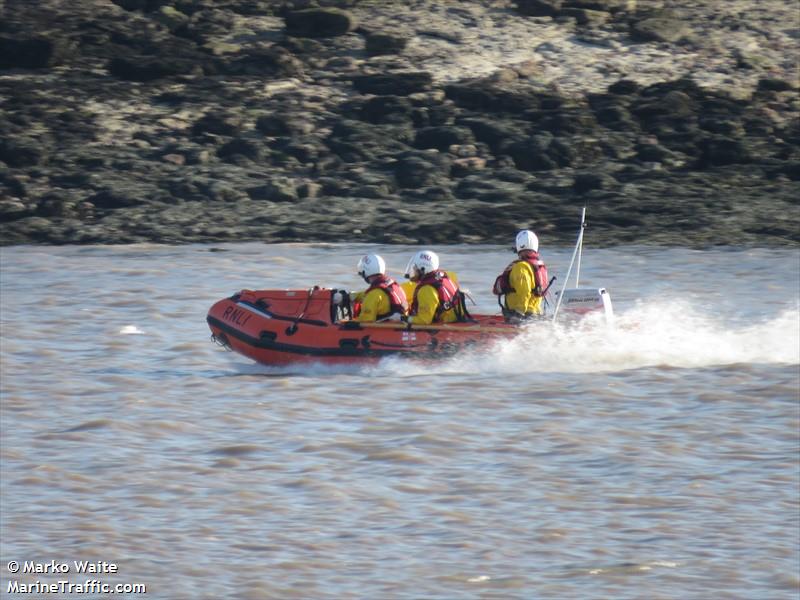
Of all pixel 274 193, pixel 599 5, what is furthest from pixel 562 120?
pixel 274 193

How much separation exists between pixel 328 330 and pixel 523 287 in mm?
1804

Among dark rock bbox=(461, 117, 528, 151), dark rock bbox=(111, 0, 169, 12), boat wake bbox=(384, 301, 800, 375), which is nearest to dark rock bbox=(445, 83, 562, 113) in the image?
dark rock bbox=(461, 117, 528, 151)

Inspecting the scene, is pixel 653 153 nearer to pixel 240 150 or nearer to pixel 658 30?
pixel 658 30

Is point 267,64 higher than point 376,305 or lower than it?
higher

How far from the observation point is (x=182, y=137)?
2636cm

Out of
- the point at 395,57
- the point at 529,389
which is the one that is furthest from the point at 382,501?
the point at 395,57

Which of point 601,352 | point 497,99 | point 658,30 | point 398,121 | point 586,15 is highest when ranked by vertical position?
point 586,15

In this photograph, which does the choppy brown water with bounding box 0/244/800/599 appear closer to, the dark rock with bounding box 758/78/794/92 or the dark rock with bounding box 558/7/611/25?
the dark rock with bounding box 758/78/794/92

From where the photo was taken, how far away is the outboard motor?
15.2 meters

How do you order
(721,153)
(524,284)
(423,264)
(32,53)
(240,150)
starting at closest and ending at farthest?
1. (423,264)
2. (524,284)
3. (240,150)
4. (721,153)
5. (32,53)

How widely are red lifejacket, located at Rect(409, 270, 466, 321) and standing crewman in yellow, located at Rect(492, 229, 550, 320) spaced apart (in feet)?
1.21

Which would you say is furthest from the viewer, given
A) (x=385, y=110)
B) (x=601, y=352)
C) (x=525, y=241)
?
(x=385, y=110)

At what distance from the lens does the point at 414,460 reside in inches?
474

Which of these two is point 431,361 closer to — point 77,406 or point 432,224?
point 77,406
